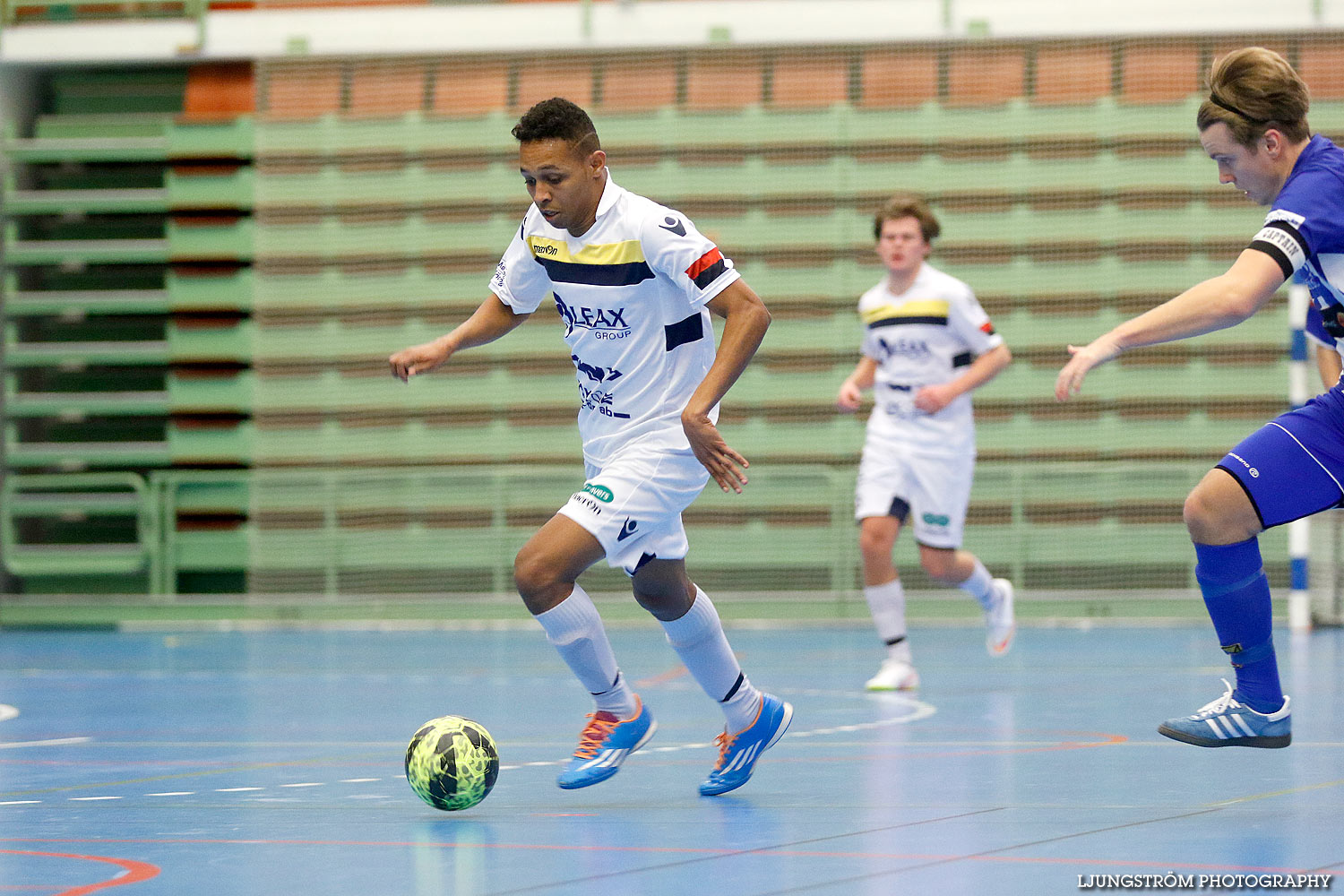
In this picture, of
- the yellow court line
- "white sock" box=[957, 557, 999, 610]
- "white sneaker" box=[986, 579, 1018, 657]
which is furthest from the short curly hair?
"white sneaker" box=[986, 579, 1018, 657]

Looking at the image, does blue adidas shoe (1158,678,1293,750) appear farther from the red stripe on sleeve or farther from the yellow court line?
the red stripe on sleeve

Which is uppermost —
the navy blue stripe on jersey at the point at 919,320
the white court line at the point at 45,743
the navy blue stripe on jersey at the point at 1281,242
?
the navy blue stripe on jersey at the point at 919,320

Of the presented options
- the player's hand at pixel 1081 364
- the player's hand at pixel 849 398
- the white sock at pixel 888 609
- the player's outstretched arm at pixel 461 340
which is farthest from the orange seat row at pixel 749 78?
the player's hand at pixel 1081 364

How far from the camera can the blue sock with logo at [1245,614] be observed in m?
4.54

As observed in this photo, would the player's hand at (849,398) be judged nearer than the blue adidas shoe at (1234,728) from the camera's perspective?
No

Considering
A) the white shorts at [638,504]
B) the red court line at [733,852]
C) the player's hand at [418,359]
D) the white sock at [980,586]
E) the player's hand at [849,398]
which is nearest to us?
the red court line at [733,852]

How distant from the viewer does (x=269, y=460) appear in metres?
14.5

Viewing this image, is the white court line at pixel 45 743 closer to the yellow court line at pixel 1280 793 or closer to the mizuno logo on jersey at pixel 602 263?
the mizuno logo on jersey at pixel 602 263

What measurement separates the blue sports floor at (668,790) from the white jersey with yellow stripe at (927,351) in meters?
1.24

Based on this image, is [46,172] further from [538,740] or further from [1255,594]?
[1255,594]

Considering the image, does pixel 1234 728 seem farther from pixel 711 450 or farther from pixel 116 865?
pixel 116 865

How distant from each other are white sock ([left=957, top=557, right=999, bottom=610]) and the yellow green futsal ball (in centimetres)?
480

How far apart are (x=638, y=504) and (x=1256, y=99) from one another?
6.17ft

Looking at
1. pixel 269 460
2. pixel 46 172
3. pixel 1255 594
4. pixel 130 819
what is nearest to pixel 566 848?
pixel 130 819
